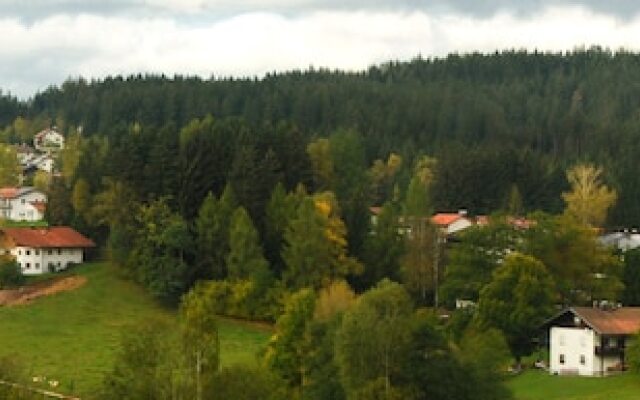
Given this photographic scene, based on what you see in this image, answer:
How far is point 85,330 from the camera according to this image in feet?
252

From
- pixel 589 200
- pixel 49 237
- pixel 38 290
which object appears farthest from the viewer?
pixel 589 200

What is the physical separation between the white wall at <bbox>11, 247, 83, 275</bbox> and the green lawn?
→ 3938cm

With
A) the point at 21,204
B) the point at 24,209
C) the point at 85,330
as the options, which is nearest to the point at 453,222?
the point at 85,330

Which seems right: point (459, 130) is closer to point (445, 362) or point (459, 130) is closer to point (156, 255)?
point (156, 255)

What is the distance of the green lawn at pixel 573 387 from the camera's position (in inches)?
2222

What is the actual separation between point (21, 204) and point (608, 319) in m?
74.8

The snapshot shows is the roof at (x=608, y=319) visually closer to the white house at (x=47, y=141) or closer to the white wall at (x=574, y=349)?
the white wall at (x=574, y=349)

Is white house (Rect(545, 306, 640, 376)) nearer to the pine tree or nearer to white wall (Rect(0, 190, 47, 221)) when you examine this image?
the pine tree

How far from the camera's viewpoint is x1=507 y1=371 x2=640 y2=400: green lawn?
56438mm

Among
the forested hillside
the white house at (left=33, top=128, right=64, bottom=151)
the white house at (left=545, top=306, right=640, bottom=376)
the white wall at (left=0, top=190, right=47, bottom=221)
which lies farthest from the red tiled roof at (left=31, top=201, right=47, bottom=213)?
the white house at (left=545, top=306, right=640, bottom=376)

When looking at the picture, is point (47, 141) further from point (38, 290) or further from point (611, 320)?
point (611, 320)

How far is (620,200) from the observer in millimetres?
115750

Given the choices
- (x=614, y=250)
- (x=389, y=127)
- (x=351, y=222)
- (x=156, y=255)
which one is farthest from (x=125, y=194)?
(x=389, y=127)

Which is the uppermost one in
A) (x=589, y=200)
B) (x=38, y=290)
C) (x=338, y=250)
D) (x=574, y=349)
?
(x=589, y=200)
